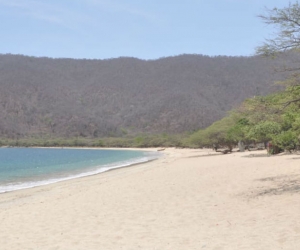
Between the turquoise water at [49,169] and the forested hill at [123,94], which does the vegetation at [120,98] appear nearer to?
the forested hill at [123,94]

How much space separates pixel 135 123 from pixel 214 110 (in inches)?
1160

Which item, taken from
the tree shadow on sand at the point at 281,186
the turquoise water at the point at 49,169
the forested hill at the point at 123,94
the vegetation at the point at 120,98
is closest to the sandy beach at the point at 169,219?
the tree shadow on sand at the point at 281,186

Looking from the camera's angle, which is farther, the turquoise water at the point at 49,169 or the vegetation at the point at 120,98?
the vegetation at the point at 120,98

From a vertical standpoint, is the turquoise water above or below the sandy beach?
below

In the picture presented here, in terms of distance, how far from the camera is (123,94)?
6757 inches

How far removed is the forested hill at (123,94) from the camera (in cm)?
14625

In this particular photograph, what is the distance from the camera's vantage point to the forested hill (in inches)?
5758

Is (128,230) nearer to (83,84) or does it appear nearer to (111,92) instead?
(111,92)

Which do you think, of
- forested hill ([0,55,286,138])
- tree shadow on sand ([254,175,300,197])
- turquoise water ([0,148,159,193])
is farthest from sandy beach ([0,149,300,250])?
forested hill ([0,55,286,138])

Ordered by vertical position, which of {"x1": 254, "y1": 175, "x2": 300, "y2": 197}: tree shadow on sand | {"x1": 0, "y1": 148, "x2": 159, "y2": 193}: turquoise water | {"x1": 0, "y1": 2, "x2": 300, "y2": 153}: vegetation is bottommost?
{"x1": 0, "y1": 148, "x2": 159, "y2": 193}: turquoise water

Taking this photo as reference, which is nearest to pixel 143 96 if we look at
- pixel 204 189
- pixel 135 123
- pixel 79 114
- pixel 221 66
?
pixel 135 123

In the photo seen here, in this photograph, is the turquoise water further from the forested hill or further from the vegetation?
the forested hill

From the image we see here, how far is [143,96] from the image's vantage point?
16450 centimetres

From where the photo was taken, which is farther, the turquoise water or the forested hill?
the forested hill
